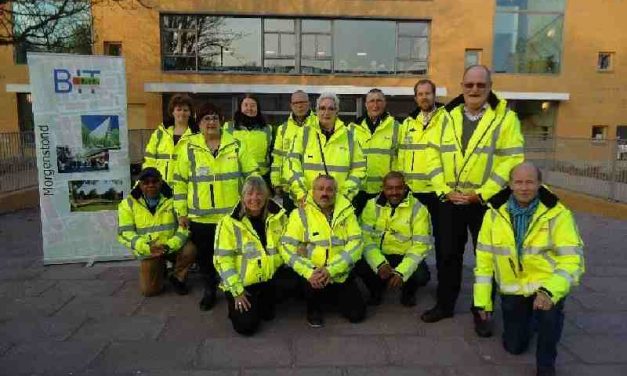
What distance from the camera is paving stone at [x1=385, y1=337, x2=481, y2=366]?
3758 millimetres

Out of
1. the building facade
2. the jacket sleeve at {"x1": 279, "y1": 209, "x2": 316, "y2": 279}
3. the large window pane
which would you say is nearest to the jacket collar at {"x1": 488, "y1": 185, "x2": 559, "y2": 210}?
the jacket sleeve at {"x1": 279, "y1": 209, "x2": 316, "y2": 279}

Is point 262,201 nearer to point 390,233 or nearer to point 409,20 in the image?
point 390,233

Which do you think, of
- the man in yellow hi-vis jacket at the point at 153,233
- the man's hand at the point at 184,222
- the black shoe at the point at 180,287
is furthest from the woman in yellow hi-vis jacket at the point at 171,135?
the black shoe at the point at 180,287

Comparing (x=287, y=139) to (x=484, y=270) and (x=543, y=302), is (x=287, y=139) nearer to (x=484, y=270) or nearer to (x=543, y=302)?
(x=484, y=270)

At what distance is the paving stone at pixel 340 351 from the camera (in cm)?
374

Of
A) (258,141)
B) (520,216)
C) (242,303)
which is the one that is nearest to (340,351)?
(242,303)

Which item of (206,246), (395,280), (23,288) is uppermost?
(206,246)

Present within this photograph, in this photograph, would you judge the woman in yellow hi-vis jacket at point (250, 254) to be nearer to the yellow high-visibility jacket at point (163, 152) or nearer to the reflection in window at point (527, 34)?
the yellow high-visibility jacket at point (163, 152)

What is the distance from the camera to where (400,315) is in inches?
186

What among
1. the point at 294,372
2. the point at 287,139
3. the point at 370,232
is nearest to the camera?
the point at 294,372

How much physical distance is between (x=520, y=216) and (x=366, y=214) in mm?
1732

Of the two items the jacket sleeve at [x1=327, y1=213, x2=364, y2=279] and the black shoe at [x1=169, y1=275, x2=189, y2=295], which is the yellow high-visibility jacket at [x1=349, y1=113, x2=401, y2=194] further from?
the black shoe at [x1=169, y1=275, x2=189, y2=295]

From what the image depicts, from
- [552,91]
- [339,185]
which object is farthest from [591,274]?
[552,91]

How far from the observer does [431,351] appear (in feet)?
12.9
